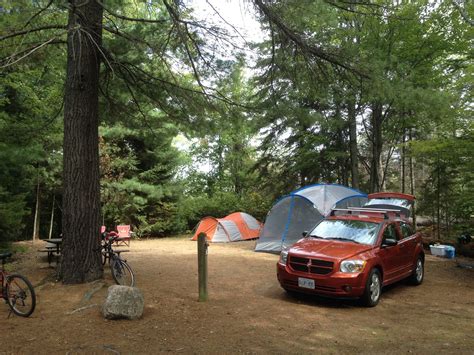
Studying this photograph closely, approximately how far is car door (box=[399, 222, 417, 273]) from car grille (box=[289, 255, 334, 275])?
2.20 metres

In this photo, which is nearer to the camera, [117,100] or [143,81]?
[143,81]

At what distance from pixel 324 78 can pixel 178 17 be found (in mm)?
3113

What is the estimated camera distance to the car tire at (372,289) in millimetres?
6477

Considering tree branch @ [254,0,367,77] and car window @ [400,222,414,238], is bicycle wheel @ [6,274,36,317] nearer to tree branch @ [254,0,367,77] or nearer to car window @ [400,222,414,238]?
tree branch @ [254,0,367,77]

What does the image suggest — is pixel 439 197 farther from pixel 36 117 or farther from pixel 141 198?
pixel 36 117

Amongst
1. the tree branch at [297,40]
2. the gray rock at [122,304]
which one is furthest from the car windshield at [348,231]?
the gray rock at [122,304]

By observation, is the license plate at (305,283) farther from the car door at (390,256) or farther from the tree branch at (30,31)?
the tree branch at (30,31)

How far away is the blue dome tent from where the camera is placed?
41.7ft

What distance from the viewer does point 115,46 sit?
916 centimetres

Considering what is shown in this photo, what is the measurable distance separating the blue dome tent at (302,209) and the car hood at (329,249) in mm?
5294

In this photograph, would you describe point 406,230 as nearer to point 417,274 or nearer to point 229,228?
point 417,274

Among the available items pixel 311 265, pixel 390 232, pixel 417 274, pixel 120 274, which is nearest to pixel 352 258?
pixel 311 265

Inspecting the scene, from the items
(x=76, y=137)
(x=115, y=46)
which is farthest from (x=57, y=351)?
(x=115, y=46)

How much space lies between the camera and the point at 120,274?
7195mm
